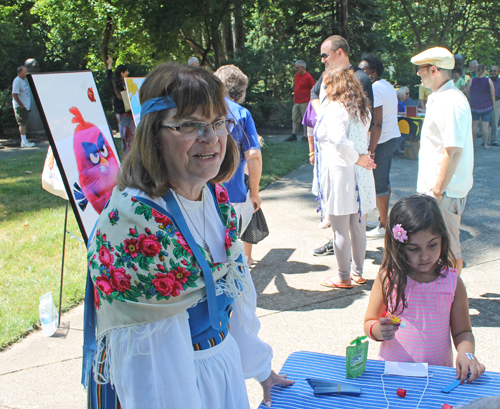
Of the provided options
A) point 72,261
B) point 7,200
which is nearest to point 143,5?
point 7,200

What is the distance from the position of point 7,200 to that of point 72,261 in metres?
3.12

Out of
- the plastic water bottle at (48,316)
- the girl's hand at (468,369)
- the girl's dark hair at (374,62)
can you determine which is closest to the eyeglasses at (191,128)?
the girl's hand at (468,369)

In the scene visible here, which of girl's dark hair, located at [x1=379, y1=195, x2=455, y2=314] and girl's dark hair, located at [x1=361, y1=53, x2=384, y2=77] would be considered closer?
girl's dark hair, located at [x1=379, y1=195, x2=455, y2=314]

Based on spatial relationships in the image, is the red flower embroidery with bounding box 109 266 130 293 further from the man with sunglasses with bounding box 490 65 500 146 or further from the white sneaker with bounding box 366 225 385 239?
the man with sunglasses with bounding box 490 65 500 146

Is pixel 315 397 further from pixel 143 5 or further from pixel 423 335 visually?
pixel 143 5

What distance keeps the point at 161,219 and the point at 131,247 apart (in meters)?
0.12

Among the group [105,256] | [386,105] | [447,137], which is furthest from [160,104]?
[386,105]

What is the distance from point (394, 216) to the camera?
2.36 meters

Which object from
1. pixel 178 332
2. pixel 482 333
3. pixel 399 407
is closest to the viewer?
pixel 178 332

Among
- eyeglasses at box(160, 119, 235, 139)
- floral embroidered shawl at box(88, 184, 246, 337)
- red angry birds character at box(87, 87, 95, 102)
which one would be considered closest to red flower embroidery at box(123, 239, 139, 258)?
floral embroidered shawl at box(88, 184, 246, 337)

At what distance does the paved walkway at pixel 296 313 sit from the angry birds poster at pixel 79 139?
38.9 inches

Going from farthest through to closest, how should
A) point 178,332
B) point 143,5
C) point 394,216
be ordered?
point 143,5
point 394,216
point 178,332

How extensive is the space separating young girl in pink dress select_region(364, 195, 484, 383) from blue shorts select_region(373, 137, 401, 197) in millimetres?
3214

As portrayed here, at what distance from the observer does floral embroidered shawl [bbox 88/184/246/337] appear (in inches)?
51.5
